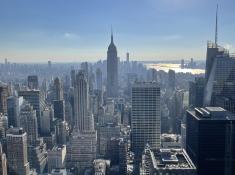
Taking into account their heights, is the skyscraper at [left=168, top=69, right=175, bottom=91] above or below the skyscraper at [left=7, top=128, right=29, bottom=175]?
above

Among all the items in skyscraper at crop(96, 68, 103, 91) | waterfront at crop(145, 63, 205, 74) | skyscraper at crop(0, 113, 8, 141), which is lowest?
skyscraper at crop(0, 113, 8, 141)

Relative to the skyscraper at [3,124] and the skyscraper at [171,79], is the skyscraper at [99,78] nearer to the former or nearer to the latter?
the skyscraper at [171,79]

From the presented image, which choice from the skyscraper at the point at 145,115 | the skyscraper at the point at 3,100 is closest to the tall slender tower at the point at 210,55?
the skyscraper at the point at 145,115

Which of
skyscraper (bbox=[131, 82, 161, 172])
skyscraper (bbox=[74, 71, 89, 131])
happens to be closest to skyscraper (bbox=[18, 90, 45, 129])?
skyscraper (bbox=[74, 71, 89, 131])

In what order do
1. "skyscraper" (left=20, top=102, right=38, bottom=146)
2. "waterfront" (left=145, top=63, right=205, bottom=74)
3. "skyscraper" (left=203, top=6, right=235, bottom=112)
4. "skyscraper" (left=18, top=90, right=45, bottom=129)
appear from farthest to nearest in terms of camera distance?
"waterfront" (left=145, top=63, right=205, bottom=74)
"skyscraper" (left=18, top=90, right=45, bottom=129)
"skyscraper" (left=20, top=102, right=38, bottom=146)
"skyscraper" (left=203, top=6, right=235, bottom=112)

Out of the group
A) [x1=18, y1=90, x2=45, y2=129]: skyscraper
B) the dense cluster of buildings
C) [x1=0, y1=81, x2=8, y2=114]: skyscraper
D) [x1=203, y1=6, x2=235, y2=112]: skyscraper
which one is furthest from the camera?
[x1=18, y1=90, x2=45, y2=129]: skyscraper

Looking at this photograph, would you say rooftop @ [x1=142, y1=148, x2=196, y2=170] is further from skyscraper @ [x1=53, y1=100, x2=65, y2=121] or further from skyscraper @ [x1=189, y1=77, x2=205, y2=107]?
skyscraper @ [x1=53, y1=100, x2=65, y2=121]

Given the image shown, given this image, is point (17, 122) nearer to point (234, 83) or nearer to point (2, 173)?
point (2, 173)

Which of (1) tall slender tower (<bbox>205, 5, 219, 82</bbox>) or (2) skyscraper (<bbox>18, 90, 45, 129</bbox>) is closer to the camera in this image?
(1) tall slender tower (<bbox>205, 5, 219, 82</bbox>)
